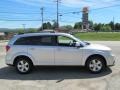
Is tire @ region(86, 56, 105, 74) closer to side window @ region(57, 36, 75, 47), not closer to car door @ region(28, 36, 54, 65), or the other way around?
side window @ region(57, 36, 75, 47)

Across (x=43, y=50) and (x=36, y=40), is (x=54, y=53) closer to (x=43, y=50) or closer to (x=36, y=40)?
(x=43, y=50)

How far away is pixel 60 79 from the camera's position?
9.58 m

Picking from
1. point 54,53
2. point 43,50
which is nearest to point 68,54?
point 54,53

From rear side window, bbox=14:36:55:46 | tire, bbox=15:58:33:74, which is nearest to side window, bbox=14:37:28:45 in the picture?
rear side window, bbox=14:36:55:46

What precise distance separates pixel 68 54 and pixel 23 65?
1.84m

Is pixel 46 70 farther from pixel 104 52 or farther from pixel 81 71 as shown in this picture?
pixel 104 52

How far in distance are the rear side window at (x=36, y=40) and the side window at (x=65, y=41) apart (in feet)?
0.94

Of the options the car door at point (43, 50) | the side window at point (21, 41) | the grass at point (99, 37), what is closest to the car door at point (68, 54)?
the car door at point (43, 50)

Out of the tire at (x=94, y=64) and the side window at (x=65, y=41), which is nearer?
the tire at (x=94, y=64)

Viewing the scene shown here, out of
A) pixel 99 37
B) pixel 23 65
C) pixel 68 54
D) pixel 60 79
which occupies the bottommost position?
pixel 99 37

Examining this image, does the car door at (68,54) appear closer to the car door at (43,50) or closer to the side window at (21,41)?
the car door at (43,50)

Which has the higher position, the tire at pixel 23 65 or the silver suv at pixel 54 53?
the silver suv at pixel 54 53

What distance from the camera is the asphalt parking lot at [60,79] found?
27.6 feet

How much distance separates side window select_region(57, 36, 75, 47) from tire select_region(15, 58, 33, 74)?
145cm
